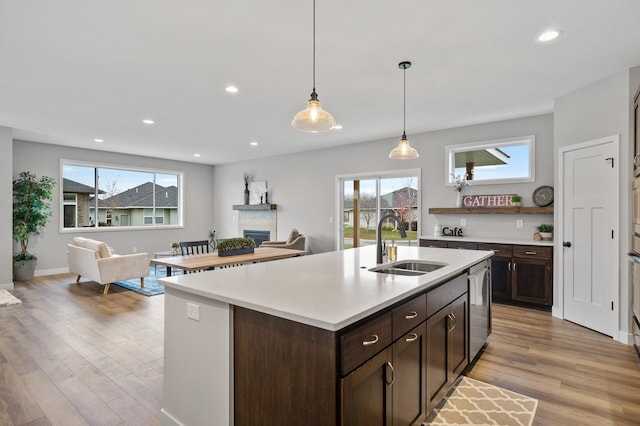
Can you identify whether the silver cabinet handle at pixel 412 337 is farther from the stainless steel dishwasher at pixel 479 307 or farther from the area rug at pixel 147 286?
the area rug at pixel 147 286

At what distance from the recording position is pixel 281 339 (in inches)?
55.9

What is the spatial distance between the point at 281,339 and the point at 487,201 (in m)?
4.81

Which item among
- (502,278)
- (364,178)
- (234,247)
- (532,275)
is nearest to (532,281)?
(532,275)

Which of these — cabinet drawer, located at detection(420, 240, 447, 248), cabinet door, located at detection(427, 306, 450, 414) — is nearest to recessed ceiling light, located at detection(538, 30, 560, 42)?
cabinet door, located at detection(427, 306, 450, 414)

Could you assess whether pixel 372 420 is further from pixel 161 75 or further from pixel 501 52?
pixel 161 75

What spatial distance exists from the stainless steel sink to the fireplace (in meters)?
5.91

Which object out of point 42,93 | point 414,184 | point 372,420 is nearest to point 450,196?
point 414,184

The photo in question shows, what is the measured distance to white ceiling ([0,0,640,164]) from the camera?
2.36 meters

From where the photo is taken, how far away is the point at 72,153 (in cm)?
706

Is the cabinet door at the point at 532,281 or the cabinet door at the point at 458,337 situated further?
the cabinet door at the point at 532,281

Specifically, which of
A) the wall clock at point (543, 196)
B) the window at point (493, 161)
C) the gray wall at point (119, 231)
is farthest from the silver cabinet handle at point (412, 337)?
the gray wall at point (119, 231)

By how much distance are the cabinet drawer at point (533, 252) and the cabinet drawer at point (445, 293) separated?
2.41 meters

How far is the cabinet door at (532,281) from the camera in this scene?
4277mm

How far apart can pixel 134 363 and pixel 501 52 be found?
4.21 m
